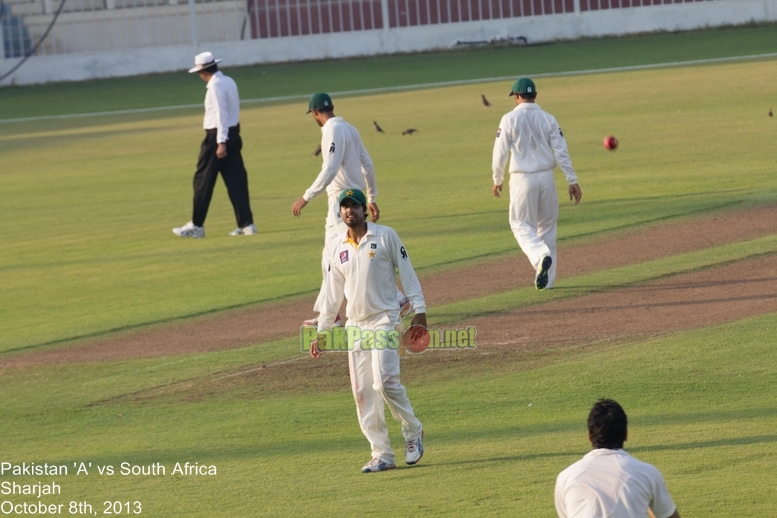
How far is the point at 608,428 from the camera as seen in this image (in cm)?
508

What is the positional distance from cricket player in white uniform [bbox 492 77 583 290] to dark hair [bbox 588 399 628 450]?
266 inches

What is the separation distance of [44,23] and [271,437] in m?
30.3

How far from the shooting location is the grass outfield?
7691 millimetres

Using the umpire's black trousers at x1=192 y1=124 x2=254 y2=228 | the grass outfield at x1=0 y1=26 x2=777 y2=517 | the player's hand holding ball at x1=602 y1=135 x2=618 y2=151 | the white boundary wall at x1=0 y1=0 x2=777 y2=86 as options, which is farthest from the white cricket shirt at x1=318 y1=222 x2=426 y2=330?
the white boundary wall at x1=0 y1=0 x2=777 y2=86

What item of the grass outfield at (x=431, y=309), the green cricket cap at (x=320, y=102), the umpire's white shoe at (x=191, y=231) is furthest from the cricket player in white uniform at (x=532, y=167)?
the umpire's white shoe at (x=191, y=231)

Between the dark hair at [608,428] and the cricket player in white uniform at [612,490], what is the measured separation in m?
0.04

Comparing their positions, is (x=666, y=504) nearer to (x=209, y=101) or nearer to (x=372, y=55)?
(x=209, y=101)

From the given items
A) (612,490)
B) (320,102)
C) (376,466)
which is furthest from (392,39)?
(612,490)

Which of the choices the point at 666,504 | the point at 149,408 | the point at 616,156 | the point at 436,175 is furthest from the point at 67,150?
the point at 666,504

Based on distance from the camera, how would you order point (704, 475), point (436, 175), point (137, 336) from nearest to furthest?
point (704, 475) → point (137, 336) → point (436, 175)

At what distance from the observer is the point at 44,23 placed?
3619cm

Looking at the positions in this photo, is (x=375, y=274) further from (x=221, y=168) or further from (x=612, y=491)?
(x=221, y=168)

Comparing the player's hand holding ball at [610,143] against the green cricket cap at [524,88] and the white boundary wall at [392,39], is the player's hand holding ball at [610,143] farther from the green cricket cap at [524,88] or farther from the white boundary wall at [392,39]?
the white boundary wall at [392,39]

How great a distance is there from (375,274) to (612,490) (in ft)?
→ 9.87
